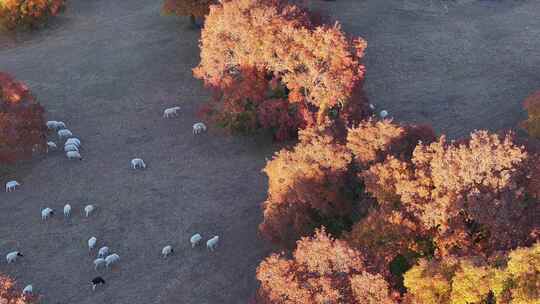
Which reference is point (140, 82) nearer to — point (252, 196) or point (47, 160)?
point (47, 160)

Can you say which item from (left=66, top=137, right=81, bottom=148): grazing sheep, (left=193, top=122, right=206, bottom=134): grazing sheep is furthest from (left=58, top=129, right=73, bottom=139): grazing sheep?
(left=193, top=122, right=206, bottom=134): grazing sheep

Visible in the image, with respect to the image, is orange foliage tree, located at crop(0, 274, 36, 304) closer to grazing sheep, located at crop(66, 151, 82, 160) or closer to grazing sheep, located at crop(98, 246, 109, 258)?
grazing sheep, located at crop(98, 246, 109, 258)

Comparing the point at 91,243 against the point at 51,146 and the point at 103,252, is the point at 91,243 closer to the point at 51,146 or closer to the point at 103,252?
the point at 103,252

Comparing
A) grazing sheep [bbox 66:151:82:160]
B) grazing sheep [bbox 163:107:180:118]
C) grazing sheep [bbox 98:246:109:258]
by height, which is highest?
grazing sheep [bbox 163:107:180:118]

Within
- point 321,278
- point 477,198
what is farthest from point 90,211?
point 477,198

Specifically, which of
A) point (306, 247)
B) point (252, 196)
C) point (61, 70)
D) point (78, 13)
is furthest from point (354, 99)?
point (78, 13)

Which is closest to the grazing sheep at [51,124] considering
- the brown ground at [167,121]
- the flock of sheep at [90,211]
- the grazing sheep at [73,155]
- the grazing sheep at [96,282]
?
the flock of sheep at [90,211]

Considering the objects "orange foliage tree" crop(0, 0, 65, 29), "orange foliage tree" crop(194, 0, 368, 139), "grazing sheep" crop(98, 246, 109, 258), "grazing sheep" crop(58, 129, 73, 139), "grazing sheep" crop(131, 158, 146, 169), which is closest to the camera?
"grazing sheep" crop(98, 246, 109, 258)
